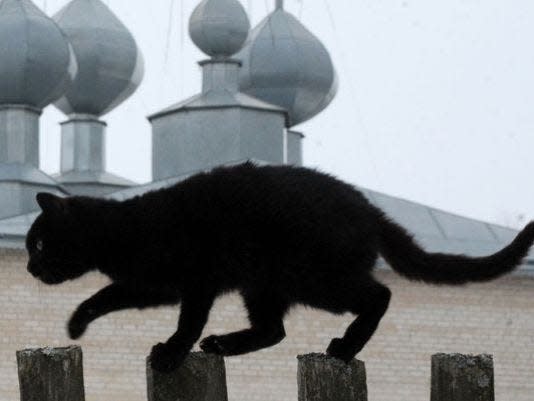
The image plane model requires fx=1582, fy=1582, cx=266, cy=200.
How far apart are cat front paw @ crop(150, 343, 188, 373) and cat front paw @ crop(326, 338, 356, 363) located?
1.08ft

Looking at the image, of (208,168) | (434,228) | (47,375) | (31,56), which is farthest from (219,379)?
(31,56)

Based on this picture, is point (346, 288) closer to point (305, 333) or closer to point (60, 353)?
point (60, 353)

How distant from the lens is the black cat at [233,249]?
349 cm

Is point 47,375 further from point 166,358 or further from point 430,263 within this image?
A: point 430,263

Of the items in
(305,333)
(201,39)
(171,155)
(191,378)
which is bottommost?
(191,378)

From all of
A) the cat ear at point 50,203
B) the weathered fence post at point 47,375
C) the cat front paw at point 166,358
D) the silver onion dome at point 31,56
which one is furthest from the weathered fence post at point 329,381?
the silver onion dome at point 31,56

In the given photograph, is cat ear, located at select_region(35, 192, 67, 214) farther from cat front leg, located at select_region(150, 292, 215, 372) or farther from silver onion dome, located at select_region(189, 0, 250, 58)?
silver onion dome, located at select_region(189, 0, 250, 58)

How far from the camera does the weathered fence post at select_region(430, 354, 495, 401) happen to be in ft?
10.1

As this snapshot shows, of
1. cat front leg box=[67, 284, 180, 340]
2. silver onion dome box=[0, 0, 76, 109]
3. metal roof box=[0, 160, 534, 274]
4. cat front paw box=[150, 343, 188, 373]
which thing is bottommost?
cat front paw box=[150, 343, 188, 373]

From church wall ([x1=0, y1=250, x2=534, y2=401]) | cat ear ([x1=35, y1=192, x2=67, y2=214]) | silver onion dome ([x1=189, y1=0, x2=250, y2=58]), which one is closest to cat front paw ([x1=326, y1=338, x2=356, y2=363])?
cat ear ([x1=35, y1=192, x2=67, y2=214])

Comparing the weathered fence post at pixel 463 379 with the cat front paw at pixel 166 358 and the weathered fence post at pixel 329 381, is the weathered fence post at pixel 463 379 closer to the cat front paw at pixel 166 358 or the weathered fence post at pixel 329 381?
the weathered fence post at pixel 329 381

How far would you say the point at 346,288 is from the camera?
3.59 m

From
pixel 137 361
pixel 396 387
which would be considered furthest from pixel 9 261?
pixel 396 387

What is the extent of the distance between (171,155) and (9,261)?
2.60 meters
